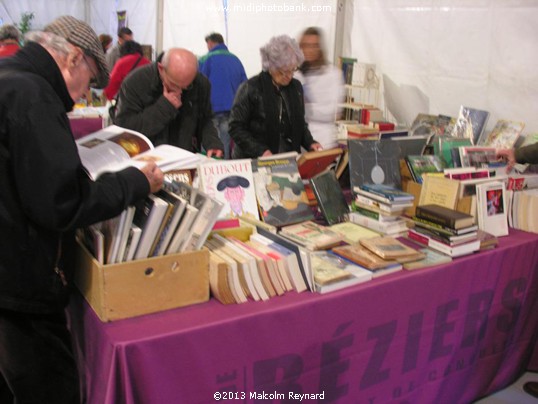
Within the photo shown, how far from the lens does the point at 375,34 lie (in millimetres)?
4559

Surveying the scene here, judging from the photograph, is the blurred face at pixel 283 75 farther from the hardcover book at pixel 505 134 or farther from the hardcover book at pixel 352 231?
→ the hardcover book at pixel 505 134

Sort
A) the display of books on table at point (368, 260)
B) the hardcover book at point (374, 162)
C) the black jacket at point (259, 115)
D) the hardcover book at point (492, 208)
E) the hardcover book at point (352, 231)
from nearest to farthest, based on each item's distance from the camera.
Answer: the display of books on table at point (368, 260), the hardcover book at point (352, 231), the hardcover book at point (492, 208), the hardcover book at point (374, 162), the black jacket at point (259, 115)

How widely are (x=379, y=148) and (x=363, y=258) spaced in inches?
31.9

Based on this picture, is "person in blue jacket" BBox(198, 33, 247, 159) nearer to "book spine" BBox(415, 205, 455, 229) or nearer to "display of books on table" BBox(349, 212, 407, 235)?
"display of books on table" BBox(349, 212, 407, 235)

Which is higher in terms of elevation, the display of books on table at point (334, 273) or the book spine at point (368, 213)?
the book spine at point (368, 213)

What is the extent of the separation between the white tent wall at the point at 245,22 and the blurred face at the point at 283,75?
2.18m

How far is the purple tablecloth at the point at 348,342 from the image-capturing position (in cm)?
142

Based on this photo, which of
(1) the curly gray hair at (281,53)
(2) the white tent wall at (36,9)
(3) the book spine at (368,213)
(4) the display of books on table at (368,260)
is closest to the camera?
(4) the display of books on table at (368,260)

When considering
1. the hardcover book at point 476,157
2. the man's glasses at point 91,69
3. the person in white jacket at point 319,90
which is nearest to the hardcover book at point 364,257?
the hardcover book at point 476,157

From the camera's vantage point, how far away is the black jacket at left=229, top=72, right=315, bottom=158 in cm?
288

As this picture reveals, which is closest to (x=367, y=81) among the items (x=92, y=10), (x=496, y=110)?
(x=496, y=110)

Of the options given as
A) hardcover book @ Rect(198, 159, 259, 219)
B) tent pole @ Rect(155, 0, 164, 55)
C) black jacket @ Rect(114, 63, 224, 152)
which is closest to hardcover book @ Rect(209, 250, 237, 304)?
hardcover book @ Rect(198, 159, 259, 219)

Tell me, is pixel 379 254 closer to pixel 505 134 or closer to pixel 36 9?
pixel 505 134

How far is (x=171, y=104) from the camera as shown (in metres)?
2.46
